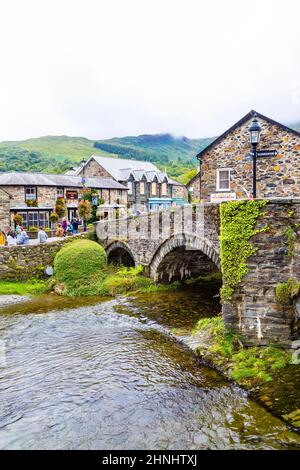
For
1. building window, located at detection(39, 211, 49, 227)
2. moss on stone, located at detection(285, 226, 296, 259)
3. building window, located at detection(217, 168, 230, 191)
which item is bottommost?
moss on stone, located at detection(285, 226, 296, 259)

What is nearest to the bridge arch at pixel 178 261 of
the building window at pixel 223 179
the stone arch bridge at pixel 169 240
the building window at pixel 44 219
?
the stone arch bridge at pixel 169 240

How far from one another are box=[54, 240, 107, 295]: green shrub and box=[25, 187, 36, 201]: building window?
16.4m

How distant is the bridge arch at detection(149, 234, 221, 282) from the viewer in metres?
17.7

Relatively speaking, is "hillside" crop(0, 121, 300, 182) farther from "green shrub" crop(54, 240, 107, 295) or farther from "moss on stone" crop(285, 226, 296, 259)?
"moss on stone" crop(285, 226, 296, 259)

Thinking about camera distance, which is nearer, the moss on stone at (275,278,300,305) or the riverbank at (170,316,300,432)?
the riverbank at (170,316,300,432)

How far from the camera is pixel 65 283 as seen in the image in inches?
793

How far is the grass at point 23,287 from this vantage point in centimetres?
1997

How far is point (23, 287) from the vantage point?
20.7 metres

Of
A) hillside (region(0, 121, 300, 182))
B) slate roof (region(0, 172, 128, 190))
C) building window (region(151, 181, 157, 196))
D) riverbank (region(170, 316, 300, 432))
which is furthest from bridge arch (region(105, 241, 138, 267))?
hillside (region(0, 121, 300, 182))

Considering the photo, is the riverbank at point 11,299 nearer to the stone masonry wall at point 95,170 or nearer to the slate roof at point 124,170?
the stone masonry wall at point 95,170

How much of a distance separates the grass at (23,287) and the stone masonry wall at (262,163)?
1051cm
